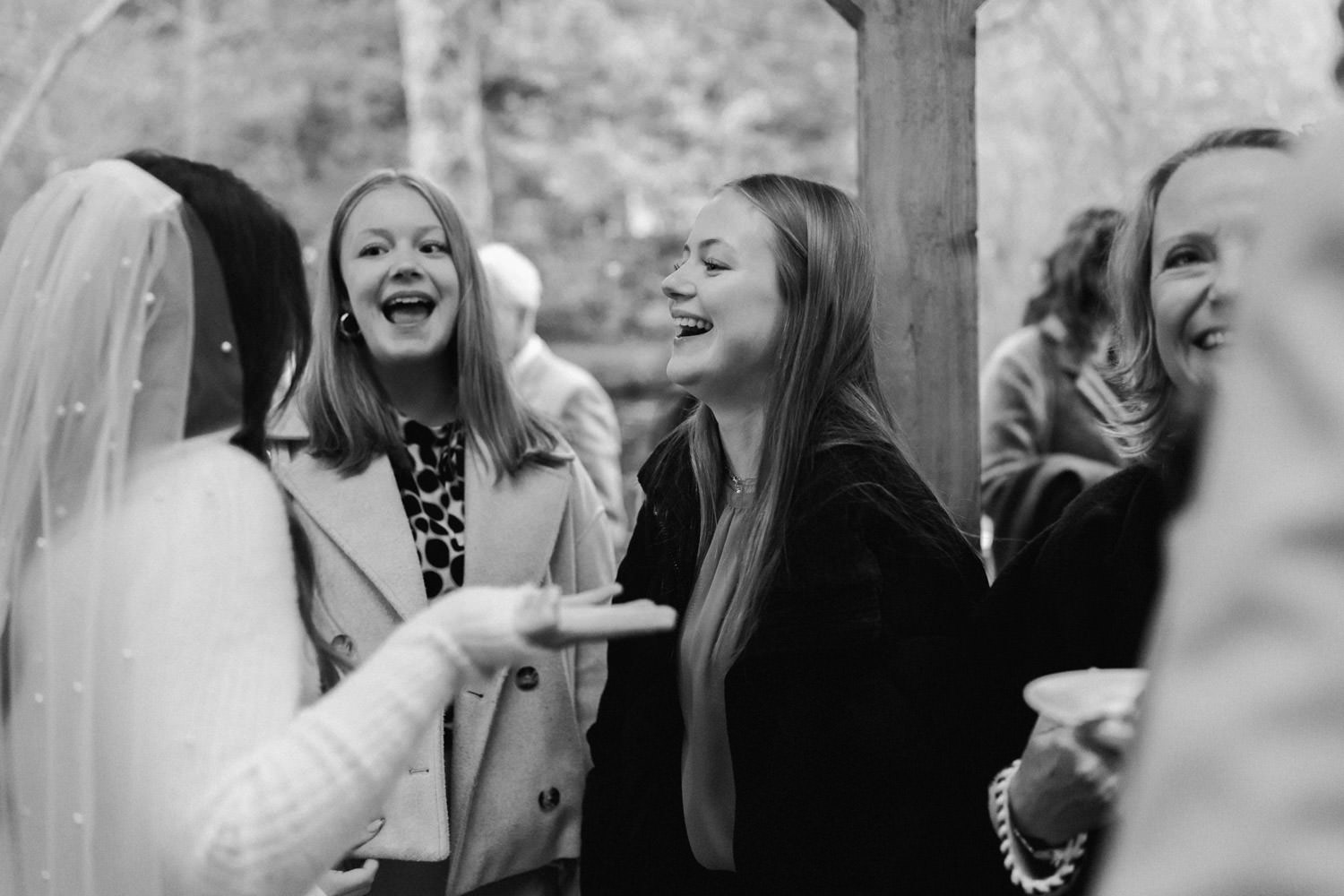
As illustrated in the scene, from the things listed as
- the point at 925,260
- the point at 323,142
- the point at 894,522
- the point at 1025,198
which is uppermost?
the point at 323,142

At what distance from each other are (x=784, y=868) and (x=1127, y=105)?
10.6m

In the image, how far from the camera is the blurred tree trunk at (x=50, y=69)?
37.6 feet

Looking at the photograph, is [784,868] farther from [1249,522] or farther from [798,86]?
[798,86]

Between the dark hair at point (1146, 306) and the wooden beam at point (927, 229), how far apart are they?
768mm

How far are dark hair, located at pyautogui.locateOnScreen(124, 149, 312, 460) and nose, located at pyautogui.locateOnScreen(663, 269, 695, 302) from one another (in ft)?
2.87

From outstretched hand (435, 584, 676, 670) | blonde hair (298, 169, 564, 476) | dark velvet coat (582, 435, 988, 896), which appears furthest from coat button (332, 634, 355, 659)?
outstretched hand (435, 584, 676, 670)

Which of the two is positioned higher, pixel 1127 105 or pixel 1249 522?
pixel 1127 105

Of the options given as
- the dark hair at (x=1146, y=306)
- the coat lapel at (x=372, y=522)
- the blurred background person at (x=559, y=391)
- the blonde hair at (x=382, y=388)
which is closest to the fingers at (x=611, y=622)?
the dark hair at (x=1146, y=306)

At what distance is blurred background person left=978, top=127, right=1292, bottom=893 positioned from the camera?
217 centimetres

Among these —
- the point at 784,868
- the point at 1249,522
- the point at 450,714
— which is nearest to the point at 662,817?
the point at 784,868

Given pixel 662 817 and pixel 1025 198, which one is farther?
pixel 1025 198

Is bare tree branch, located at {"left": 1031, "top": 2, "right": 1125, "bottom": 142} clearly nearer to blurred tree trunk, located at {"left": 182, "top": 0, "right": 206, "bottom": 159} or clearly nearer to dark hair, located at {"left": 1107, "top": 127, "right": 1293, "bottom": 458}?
blurred tree trunk, located at {"left": 182, "top": 0, "right": 206, "bottom": 159}

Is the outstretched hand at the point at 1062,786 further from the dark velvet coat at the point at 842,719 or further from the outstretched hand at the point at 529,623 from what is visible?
the outstretched hand at the point at 529,623

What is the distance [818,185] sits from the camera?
3.04 meters
